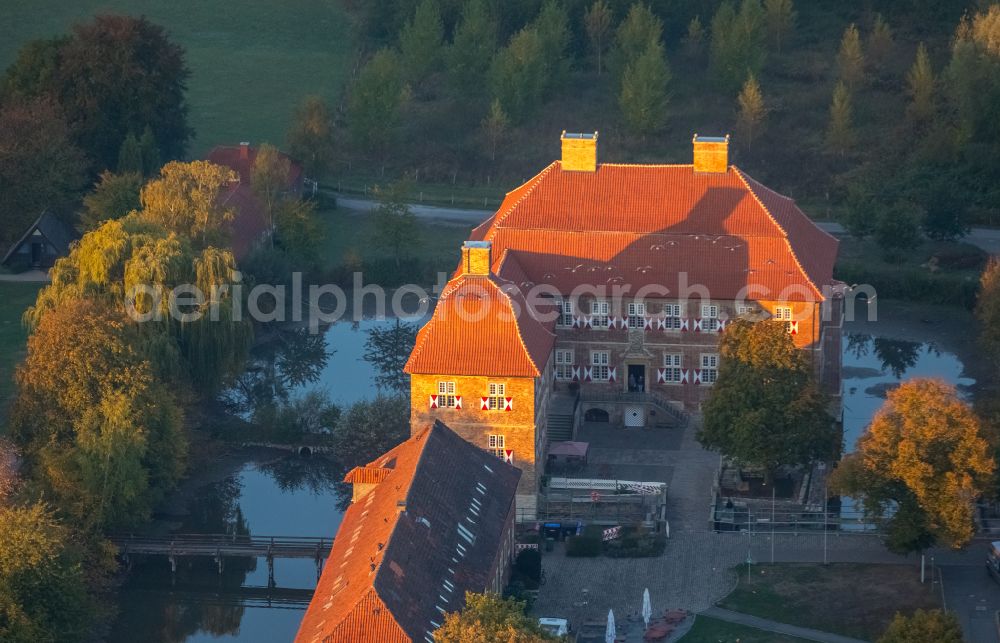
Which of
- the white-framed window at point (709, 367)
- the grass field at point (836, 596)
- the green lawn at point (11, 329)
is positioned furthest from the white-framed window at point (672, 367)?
the green lawn at point (11, 329)

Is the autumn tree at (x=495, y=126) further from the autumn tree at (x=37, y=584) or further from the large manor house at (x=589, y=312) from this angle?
the autumn tree at (x=37, y=584)

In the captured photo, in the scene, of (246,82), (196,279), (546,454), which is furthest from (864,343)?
(246,82)

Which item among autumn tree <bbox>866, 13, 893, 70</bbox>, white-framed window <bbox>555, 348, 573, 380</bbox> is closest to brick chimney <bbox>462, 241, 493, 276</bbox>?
white-framed window <bbox>555, 348, 573, 380</bbox>

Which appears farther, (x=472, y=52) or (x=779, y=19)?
(x=779, y=19)

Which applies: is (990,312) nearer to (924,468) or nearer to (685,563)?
(924,468)

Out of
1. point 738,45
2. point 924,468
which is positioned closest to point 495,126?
point 738,45

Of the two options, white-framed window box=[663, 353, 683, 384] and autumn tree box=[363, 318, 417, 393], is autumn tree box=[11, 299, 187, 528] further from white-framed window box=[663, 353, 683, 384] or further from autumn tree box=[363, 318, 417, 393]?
white-framed window box=[663, 353, 683, 384]
